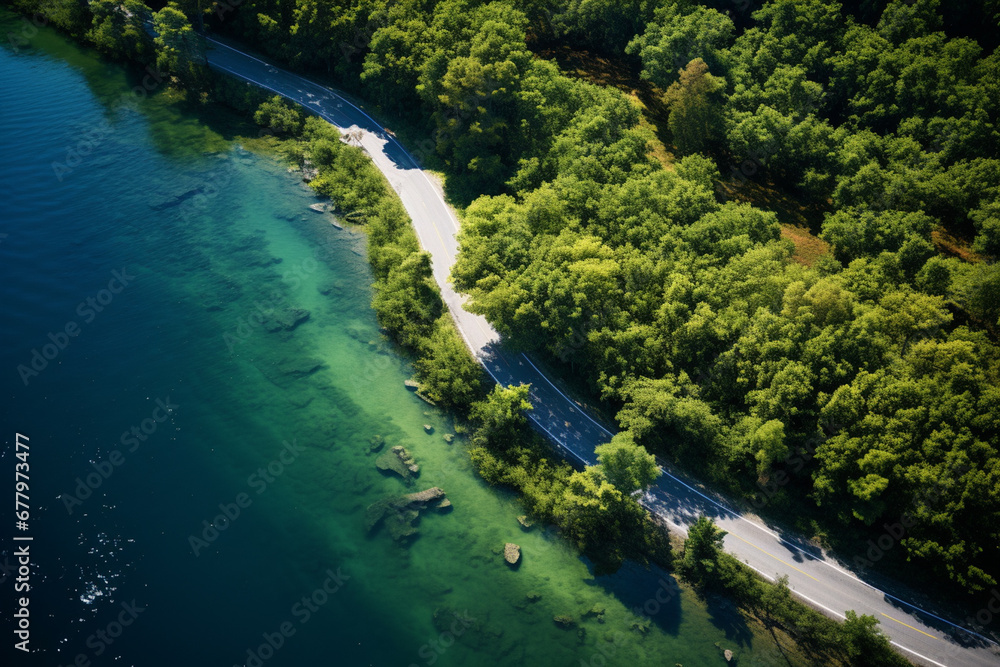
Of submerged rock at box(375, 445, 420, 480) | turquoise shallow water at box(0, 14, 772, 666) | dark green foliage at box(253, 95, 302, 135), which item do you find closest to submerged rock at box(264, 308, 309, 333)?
turquoise shallow water at box(0, 14, 772, 666)

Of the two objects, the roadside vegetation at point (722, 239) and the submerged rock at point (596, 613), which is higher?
the roadside vegetation at point (722, 239)

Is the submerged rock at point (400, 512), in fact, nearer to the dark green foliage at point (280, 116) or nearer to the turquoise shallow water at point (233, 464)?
the turquoise shallow water at point (233, 464)

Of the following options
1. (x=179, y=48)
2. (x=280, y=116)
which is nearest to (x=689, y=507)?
(x=280, y=116)

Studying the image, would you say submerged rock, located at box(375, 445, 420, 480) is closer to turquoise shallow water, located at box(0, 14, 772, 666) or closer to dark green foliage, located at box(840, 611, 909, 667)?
turquoise shallow water, located at box(0, 14, 772, 666)

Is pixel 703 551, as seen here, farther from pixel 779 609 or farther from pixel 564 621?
pixel 564 621

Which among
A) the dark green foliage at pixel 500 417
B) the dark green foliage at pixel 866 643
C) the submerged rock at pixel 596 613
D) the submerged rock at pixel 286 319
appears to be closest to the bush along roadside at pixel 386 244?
the dark green foliage at pixel 500 417

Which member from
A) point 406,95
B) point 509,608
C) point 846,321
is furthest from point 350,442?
point 406,95
